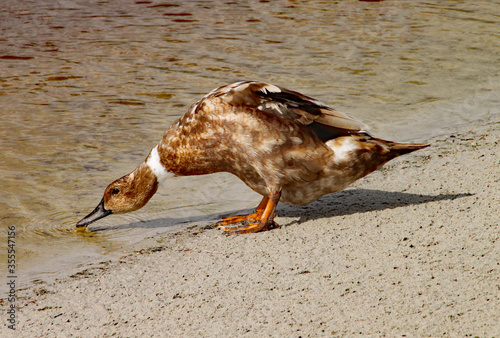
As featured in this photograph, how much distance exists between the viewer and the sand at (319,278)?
321 centimetres

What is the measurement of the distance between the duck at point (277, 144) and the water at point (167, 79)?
2.71 feet

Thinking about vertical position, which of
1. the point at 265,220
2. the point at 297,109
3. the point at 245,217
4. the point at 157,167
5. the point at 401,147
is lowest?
the point at 245,217

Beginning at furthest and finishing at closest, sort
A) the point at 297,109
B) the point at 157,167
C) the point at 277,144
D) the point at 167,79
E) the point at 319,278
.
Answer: the point at 167,79 → the point at 157,167 → the point at 297,109 → the point at 277,144 → the point at 319,278

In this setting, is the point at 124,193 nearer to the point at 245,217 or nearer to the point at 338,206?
the point at 245,217

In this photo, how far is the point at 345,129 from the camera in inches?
185

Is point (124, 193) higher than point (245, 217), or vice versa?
point (124, 193)

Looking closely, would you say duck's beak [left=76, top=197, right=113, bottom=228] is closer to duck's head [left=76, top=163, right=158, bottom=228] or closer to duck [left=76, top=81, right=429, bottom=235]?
duck's head [left=76, top=163, right=158, bottom=228]

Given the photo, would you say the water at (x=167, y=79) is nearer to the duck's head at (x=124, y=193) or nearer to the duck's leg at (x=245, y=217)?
the duck's head at (x=124, y=193)

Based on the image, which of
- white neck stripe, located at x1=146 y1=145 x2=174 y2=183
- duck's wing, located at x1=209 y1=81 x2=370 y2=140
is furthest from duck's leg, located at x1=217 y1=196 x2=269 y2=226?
duck's wing, located at x1=209 y1=81 x2=370 y2=140

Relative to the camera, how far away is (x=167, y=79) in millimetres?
9547

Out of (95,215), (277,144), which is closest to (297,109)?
(277,144)

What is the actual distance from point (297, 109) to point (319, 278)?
59.3 inches

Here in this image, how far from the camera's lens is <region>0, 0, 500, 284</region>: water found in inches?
224

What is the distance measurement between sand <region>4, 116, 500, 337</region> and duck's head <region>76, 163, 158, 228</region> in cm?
48
